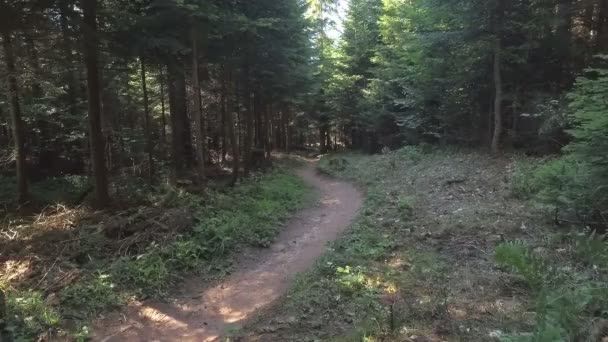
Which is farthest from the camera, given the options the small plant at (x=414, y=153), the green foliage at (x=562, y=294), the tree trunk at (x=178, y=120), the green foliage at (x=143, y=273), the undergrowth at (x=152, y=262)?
the small plant at (x=414, y=153)

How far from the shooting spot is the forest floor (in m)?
4.86

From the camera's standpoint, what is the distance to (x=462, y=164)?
661 inches

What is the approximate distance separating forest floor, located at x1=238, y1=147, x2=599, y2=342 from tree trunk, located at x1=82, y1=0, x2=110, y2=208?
670 centimetres

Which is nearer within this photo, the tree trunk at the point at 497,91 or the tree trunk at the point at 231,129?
the tree trunk at the point at 497,91

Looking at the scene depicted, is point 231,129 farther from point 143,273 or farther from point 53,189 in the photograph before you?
point 143,273

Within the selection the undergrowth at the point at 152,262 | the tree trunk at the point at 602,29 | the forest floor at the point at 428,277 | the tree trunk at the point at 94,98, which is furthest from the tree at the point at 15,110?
the tree trunk at the point at 602,29

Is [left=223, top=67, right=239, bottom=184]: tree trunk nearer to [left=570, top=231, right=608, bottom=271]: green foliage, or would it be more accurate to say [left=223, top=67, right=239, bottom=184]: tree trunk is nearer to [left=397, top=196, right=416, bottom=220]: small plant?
[left=397, top=196, right=416, bottom=220]: small plant

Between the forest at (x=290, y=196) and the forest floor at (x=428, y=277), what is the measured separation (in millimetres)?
43

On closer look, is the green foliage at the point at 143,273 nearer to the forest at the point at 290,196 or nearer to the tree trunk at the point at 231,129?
the forest at the point at 290,196

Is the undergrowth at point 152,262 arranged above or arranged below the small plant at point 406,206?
below

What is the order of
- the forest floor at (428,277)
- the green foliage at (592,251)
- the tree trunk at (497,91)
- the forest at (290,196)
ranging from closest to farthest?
1. the forest floor at (428,277)
2. the green foliage at (592,251)
3. the forest at (290,196)
4. the tree trunk at (497,91)

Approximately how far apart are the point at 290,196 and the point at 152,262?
302 inches

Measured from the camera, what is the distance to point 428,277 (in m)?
6.55

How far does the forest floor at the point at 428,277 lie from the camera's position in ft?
16.0
